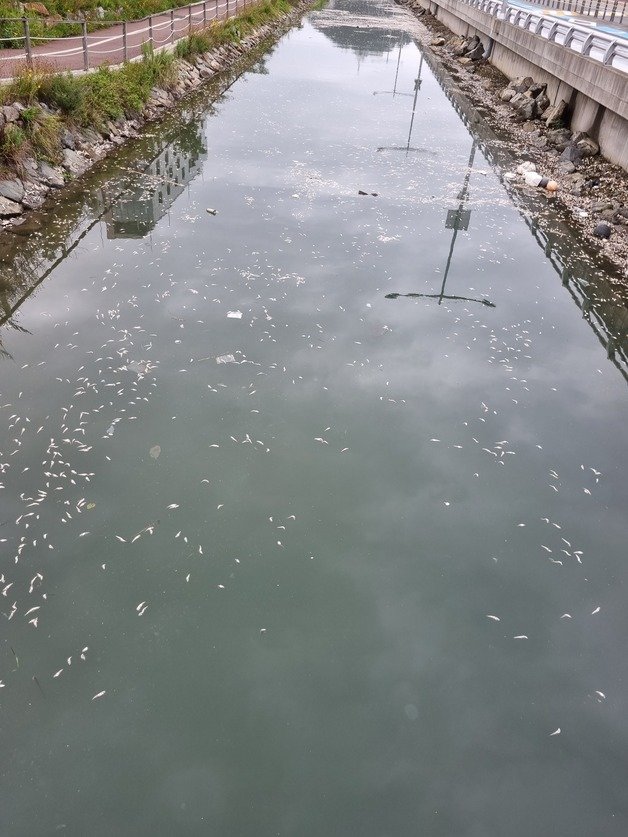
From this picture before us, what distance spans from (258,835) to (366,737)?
103 centimetres

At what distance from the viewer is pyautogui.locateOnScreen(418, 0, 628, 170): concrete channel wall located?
1552 cm

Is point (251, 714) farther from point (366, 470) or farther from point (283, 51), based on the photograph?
point (283, 51)

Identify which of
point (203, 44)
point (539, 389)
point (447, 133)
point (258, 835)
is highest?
point (203, 44)

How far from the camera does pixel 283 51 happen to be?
34.8 meters

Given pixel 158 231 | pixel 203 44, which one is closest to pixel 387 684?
pixel 158 231

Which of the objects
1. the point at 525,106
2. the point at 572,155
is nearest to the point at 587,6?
the point at 525,106

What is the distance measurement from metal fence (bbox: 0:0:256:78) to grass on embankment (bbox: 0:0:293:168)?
644 mm

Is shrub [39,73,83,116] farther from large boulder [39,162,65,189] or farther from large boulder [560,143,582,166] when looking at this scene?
large boulder [560,143,582,166]

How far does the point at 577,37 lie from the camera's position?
18.8 meters

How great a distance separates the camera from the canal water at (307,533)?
4.44m

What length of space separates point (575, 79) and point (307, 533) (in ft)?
58.5

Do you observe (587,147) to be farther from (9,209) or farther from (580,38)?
(9,209)

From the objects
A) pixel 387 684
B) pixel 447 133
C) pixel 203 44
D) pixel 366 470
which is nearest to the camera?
pixel 387 684

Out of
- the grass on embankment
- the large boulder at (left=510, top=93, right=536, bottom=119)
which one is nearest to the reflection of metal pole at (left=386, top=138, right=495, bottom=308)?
the large boulder at (left=510, top=93, right=536, bottom=119)
